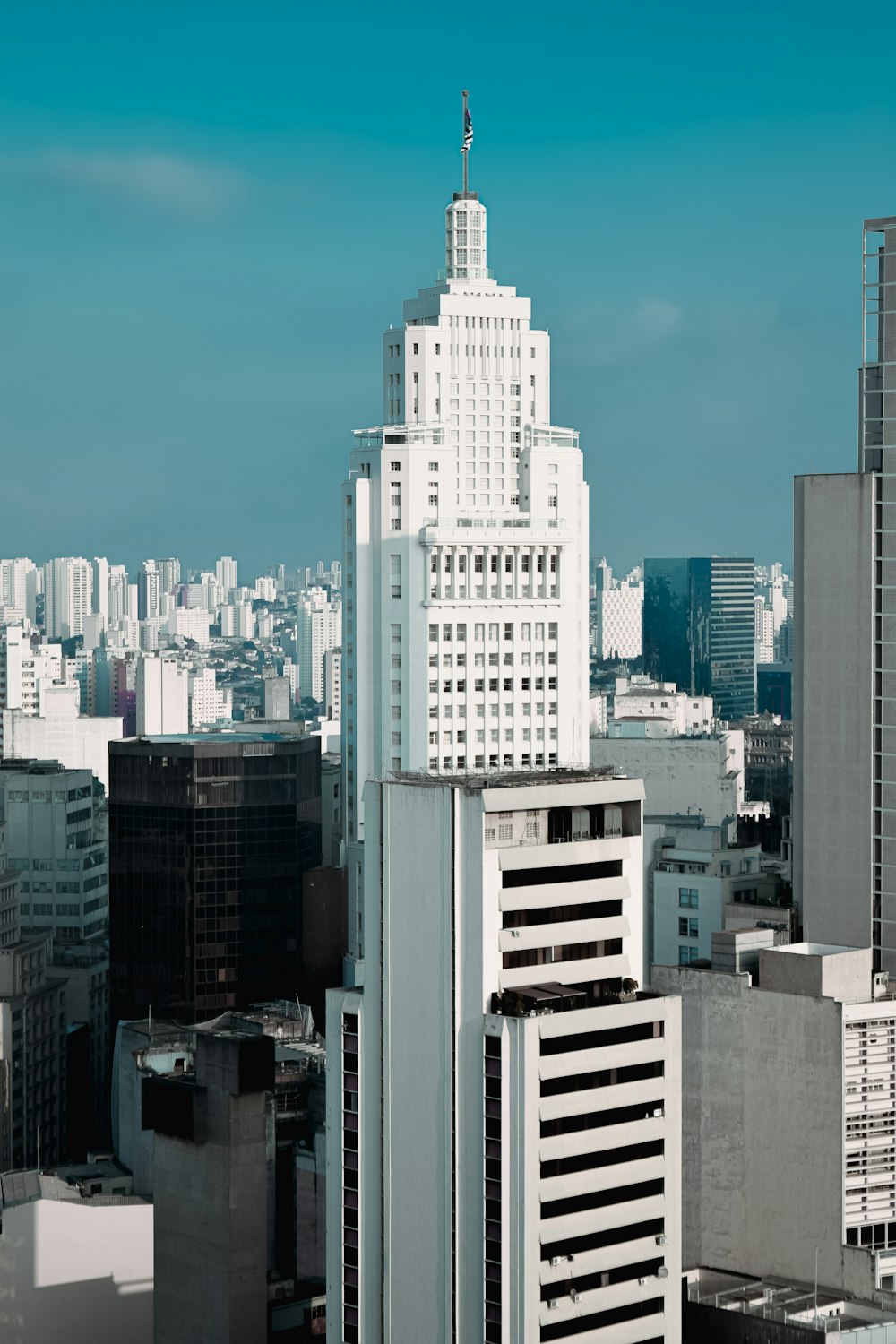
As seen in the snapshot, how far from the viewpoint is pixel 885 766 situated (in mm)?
67000

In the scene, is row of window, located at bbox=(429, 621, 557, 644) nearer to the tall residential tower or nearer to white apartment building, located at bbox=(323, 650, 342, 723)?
the tall residential tower

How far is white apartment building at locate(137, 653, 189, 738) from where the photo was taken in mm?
159750

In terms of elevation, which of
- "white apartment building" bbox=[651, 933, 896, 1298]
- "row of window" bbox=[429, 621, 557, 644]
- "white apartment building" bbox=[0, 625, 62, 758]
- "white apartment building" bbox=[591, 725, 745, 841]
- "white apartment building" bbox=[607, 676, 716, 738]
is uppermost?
"row of window" bbox=[429, 621, 557, 644]

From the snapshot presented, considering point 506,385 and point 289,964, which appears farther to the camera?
point 289,964

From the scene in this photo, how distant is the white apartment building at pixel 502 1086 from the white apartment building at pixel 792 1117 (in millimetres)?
11762

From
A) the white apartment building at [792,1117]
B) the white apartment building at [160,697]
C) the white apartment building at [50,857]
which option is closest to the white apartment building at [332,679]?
the white apartment building at [160,697]

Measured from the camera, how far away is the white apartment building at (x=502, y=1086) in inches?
1705

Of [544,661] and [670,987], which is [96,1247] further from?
[544,661]

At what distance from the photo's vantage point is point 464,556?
79625 mm

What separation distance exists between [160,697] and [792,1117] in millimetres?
107335

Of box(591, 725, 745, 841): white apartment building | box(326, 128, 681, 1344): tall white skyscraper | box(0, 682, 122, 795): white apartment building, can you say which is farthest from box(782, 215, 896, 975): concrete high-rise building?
box(0, 682, 122, 795): white apartment building

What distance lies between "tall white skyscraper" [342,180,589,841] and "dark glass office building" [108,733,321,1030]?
8276 mm

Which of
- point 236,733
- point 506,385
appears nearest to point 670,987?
point 506,385

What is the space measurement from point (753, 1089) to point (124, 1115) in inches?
976
